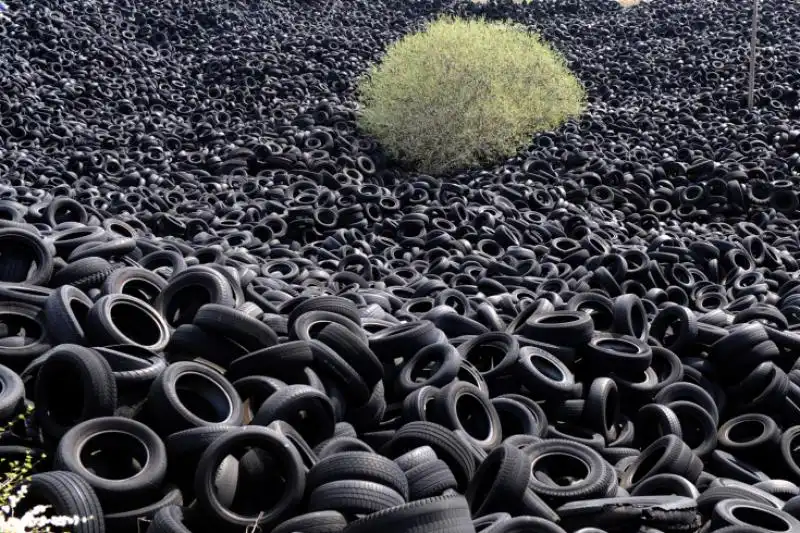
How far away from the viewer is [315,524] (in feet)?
15.3

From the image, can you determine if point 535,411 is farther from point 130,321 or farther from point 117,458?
point 130,321

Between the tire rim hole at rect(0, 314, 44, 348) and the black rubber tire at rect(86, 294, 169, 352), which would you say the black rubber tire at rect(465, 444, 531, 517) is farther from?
the tire rim hole at rect(0, 314, 44, 348)

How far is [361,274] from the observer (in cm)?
1132

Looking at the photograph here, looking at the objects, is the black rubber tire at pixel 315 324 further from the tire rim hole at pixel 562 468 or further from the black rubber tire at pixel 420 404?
the tire rim hole at pixel 562 468

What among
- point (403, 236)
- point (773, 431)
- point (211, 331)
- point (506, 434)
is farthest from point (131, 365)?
point (403, 236)

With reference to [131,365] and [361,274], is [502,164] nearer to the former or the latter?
[361,274]

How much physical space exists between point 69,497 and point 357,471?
5.38ft

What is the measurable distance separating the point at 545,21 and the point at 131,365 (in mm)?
26363

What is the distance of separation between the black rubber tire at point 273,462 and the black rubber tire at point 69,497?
58 cm

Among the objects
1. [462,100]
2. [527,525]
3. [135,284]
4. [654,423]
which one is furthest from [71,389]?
[462,100]

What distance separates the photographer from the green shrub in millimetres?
18156

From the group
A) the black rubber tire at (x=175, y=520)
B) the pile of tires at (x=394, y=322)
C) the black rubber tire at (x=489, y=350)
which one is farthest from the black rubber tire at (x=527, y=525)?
the black rubber tire at (x=489, y=350)

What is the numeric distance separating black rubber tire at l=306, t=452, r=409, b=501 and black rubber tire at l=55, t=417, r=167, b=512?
37.4 inches

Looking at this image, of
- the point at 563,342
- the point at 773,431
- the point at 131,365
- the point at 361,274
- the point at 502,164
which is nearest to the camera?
the point at 131,365
